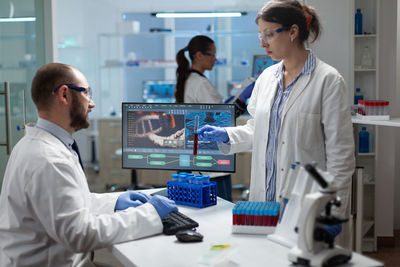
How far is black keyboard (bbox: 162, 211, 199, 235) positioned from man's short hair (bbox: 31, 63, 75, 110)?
2.17 feet

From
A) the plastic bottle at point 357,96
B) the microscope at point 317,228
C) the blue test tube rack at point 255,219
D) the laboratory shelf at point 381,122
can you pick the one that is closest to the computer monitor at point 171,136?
the blue test tube rack at point 255,219

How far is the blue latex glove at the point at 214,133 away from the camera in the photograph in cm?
236

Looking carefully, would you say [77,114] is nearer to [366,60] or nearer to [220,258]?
[220,258]

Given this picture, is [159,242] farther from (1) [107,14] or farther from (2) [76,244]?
(1) [107,14]

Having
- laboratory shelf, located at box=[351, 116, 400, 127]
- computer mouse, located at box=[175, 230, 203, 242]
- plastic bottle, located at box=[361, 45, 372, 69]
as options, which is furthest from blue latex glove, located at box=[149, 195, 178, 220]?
plastic bottle, located at box=[361, 45, 372, 69]

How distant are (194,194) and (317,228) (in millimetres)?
949

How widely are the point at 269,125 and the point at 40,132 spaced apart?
3.44 ft

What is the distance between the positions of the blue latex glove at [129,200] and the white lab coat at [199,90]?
1.65m

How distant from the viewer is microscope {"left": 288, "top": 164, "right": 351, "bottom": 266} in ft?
4.61

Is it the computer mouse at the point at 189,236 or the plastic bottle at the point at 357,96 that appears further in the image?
A: the plastic bottle at the point at 357,96

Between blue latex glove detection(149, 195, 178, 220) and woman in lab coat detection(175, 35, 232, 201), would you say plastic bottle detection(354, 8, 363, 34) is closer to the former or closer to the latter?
woman in lab coat detection(175, 35, 232, 201)

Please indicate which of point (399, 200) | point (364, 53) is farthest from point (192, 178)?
point (399, 200)

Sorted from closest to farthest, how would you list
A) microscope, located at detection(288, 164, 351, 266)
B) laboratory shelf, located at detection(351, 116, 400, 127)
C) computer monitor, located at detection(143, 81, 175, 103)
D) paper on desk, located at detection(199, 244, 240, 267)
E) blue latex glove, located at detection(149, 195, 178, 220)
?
microscope, located at detection(288, 164, 351, 266) → paper on desk, located at detection(199, 244, 240, 267) → blue latex glove, located at detection(149, 195, 178, 220) → laboratory shelf, located at detection(351, 116, 400, 127) → computer monitor, located at detection(143, 81, 175, 103)

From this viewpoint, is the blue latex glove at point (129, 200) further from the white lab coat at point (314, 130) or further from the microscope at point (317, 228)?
the microscope at point (317, 228)
